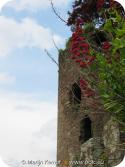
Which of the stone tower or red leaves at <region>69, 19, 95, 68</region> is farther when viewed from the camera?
the stone tower

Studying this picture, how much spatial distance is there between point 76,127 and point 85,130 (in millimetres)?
276

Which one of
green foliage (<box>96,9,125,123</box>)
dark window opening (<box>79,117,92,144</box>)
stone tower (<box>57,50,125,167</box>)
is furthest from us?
dark window opening (<box>79,117,92,144</box>)

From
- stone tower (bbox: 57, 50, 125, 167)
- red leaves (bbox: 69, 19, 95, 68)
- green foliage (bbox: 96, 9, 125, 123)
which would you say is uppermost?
stone tower (bbox: 57, 50, 125, 167)

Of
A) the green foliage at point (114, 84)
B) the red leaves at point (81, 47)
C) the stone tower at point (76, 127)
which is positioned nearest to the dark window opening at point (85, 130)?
the stone tower at point (76, 127)

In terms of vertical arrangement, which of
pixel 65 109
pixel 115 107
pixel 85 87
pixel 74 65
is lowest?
pixel 115 107

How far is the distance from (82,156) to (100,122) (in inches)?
58.3

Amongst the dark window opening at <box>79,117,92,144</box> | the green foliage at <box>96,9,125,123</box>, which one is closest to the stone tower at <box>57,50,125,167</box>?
the dark window opening at <box>79,117,92,144</box>

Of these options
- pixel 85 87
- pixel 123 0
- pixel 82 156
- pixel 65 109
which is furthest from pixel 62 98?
pixel 123 0

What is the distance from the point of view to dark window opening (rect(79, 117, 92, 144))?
51.6 ft

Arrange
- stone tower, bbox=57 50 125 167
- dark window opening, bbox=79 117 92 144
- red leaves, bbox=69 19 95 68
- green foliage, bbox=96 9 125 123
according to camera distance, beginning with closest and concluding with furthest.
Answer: green foliage, bbox=96 9 125 123
red leaves, bbox=69 19 95 68
stone tower, bbox=57 50 125 167
dark window opening, bbox=79 117 92 144

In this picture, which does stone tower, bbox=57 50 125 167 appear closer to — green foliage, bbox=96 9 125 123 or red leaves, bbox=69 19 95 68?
red leaves, bbox=69 19 95 68

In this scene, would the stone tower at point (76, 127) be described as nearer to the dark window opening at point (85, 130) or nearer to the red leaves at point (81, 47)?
the dark window opening at point (85, 130)

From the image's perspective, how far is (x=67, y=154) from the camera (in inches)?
616

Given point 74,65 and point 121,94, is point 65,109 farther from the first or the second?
point 121,94
